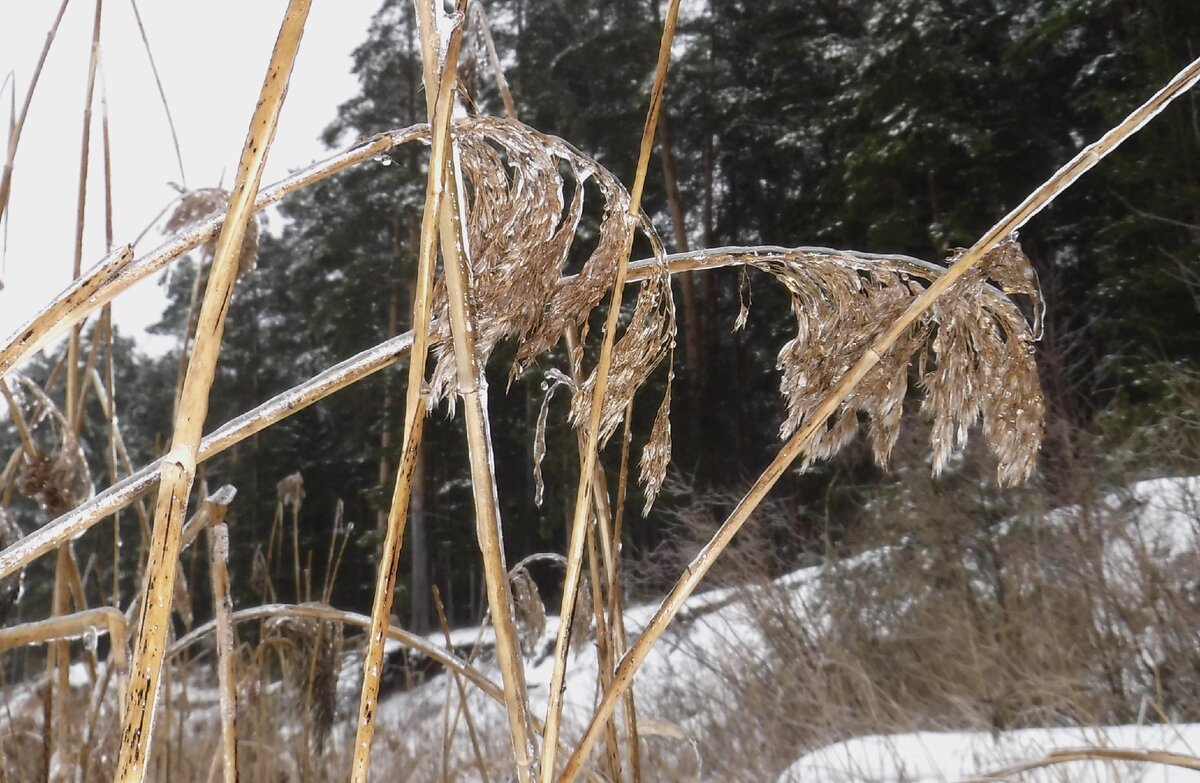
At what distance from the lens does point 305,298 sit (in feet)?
38.5

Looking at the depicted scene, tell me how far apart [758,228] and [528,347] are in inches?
408

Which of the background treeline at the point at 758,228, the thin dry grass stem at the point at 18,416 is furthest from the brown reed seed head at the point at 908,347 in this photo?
the background treeline at the point at 758,228

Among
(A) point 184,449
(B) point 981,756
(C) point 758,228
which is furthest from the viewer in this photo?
(C) point 758,228

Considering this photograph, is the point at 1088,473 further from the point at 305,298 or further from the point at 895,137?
the point at 305,298

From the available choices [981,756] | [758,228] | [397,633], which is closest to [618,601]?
[397,633]

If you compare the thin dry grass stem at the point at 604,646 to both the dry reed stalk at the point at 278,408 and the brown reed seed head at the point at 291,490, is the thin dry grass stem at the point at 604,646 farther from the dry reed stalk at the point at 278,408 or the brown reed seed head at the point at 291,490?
the brown reed seed head at the point at 291,490

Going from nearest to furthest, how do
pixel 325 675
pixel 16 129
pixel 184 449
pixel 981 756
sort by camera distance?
1. pixel 184 449
2. pixel 16 129
3. pixel 325 675
4. pixel 981 756

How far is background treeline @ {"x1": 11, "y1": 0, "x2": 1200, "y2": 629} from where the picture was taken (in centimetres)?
607

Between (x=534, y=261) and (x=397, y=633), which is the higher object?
(x=534, y=261)

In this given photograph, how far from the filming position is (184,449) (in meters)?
0.25

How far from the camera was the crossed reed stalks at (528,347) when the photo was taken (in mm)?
259

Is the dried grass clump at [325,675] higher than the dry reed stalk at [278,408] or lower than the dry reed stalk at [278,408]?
lower

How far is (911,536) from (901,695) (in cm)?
120

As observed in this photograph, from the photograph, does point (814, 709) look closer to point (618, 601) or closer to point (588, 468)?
point (618, 601)
